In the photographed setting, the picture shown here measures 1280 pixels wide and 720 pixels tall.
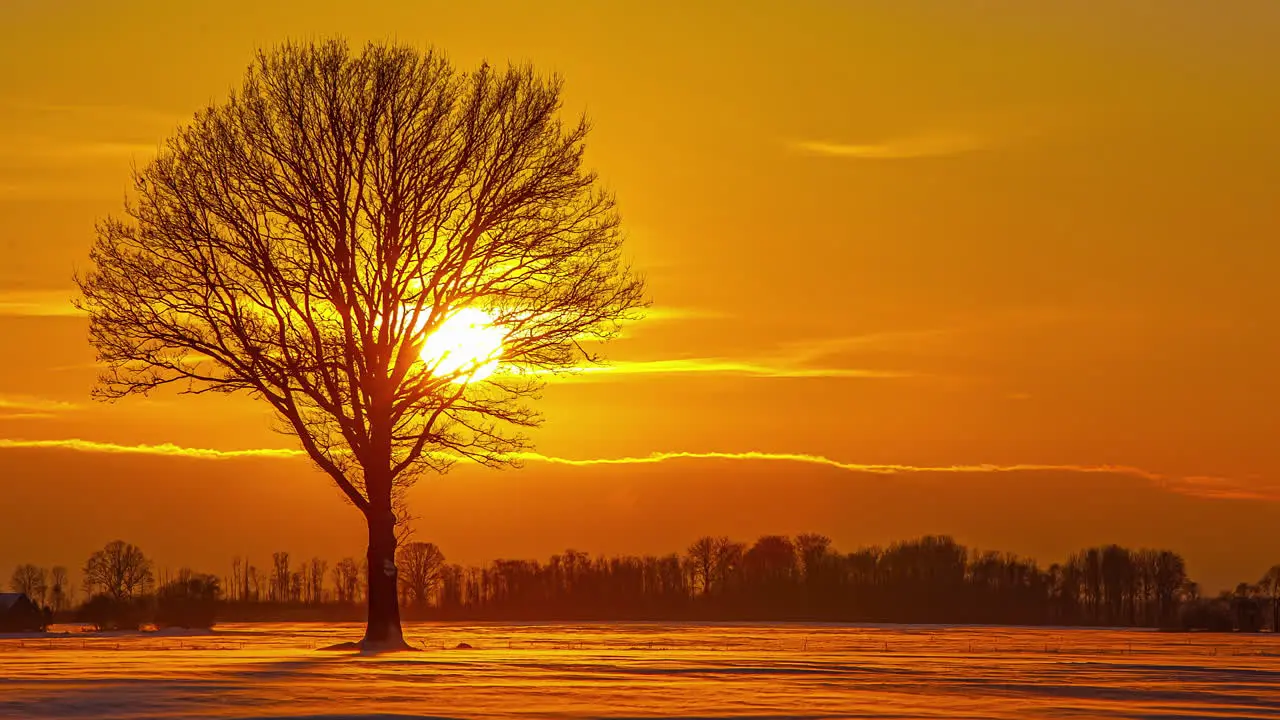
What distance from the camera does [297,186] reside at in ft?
133

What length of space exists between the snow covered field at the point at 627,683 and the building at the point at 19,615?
88401 mm

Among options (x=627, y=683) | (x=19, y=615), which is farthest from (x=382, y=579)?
(x=19, y=615)

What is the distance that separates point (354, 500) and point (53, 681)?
18.0 m

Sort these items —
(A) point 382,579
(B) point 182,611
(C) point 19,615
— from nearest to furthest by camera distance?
(A) point 382,579 → (B) point 182,611 → (C) point 19,615

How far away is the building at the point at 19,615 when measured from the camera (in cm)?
12112

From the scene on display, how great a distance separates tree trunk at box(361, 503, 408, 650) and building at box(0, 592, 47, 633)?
82018mm

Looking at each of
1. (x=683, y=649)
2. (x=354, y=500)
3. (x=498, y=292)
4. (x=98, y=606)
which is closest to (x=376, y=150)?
(x=498, y=292)

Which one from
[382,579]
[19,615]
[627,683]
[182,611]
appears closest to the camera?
[627,683]

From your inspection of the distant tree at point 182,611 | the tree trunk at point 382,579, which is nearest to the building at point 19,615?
the distant tree at point 182,611

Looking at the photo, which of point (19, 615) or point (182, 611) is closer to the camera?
point (182, 611)

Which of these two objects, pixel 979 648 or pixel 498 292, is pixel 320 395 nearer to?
pixel 498 292

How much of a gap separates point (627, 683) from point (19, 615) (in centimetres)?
11506

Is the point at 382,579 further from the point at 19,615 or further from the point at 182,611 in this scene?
the point at 19,615

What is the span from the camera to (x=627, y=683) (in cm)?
2544
